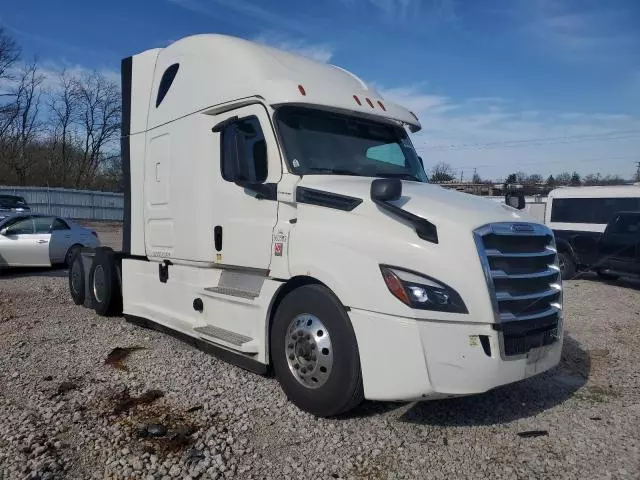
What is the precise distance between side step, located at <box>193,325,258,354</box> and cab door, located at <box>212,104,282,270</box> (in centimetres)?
64

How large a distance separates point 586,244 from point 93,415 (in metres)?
12.6

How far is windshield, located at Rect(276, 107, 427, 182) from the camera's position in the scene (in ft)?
15.2

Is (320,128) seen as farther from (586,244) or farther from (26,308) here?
(586,244)

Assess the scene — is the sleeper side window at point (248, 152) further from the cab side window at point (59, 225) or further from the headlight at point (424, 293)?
the cab side window at point (59, 225)

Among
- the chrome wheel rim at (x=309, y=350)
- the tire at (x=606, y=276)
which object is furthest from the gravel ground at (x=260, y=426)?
the tire at (x=606, y=276)

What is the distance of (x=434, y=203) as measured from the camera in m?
4.03

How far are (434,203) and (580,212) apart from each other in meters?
12.2

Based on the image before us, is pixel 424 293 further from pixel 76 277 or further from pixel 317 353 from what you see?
pixel 76 277

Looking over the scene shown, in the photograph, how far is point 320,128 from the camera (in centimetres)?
483

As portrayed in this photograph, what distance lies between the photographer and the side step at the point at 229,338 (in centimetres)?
465

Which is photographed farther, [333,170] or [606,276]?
[606,276]

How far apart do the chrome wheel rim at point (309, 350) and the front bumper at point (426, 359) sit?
38 centimetres

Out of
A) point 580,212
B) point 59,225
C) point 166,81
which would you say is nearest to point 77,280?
point 166,81

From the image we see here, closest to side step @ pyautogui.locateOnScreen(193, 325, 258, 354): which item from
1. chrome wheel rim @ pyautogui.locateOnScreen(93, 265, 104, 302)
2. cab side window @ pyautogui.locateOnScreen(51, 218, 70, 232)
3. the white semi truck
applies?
the white semi truck
